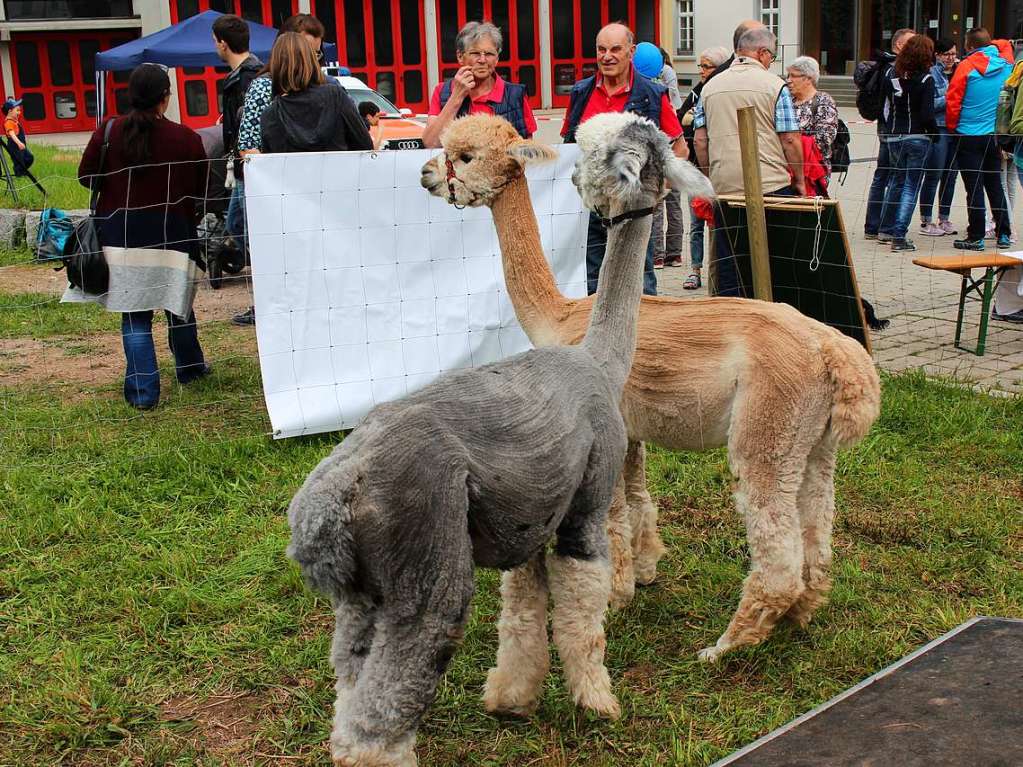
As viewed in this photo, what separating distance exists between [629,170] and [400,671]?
1.61 metres

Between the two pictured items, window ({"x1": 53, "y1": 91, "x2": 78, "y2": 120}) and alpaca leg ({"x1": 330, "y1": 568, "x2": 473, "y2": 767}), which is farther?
Result: window ({"x1": 53, "y1": 91, "x2": 78, "y2": 120})

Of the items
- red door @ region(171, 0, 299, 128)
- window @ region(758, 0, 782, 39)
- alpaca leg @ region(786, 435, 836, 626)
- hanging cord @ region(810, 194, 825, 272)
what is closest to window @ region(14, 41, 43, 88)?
red door @ region(171, 0, 299, 128)

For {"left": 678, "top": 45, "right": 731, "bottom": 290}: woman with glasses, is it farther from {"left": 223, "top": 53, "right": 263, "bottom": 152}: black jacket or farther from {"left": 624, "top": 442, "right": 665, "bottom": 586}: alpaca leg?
{"left": 624, "top": 442, "right": 665, "bottom": 586}: alpaca leg

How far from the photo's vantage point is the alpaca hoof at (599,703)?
2938 mm

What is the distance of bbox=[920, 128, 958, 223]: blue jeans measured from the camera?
10.1 m

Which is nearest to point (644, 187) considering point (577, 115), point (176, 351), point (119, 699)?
point (119, 699)

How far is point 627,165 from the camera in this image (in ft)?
10.5

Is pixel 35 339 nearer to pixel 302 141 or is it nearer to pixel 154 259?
pixel 154 259

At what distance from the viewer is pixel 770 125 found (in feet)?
21.4

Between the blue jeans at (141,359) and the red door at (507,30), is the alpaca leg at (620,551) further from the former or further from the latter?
the red door at (507,30)

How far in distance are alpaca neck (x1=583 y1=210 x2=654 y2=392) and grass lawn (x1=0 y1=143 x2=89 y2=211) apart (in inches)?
354

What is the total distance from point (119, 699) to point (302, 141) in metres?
3.58

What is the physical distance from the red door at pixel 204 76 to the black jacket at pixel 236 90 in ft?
66.0

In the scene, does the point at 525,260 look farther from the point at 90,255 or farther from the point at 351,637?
the point at 90,255
